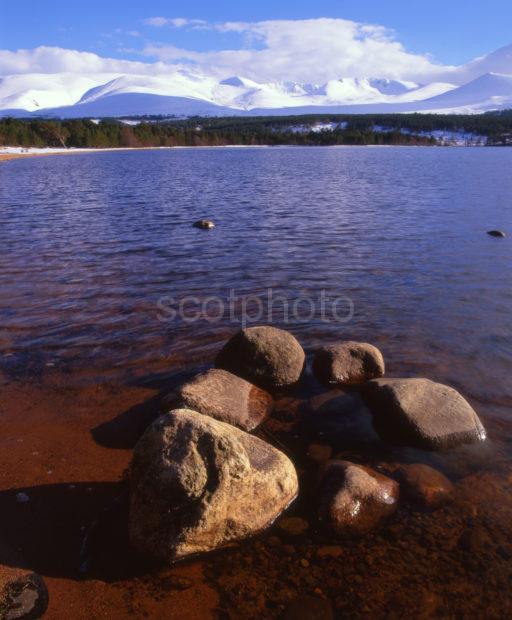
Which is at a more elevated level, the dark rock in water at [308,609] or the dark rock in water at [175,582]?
the dark rock in water at [175,582]

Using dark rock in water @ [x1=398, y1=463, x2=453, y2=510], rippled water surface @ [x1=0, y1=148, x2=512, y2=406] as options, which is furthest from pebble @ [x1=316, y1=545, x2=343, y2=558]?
rippled water surface @ [x1=0, y1=148, x2=512, y2=406]

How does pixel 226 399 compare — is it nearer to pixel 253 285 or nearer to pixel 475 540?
pixel 475 540

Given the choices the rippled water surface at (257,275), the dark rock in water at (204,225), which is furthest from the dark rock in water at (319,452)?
the dark rock in water at (204,225)

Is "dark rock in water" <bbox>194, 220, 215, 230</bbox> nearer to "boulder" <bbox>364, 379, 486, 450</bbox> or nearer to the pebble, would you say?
"boulder" <bbox>364, 379, 486, 450</bbox>

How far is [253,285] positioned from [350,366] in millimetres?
6658

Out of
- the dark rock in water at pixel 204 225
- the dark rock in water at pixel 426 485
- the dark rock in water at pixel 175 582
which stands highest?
the dark rock in water at pixel 175 582

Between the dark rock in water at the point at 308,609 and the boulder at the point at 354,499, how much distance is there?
945 mm

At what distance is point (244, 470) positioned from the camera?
5.78 metres

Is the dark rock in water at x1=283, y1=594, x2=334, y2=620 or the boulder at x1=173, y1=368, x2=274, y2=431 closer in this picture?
the dark rock in water at x1=283, y1=594, x2=334, y2=620

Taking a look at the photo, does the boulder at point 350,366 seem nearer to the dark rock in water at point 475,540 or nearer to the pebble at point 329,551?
the dark rock in water at point 475,540

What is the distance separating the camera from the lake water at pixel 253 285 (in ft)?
33.3

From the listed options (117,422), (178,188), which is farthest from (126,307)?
(178,188)

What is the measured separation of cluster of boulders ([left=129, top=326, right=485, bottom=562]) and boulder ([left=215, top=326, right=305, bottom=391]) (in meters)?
0.34

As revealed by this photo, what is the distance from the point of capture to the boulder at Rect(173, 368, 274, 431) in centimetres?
769
